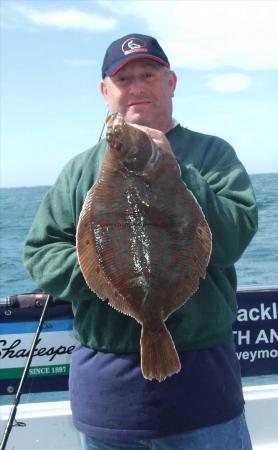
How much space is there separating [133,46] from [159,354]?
1331 millimetres

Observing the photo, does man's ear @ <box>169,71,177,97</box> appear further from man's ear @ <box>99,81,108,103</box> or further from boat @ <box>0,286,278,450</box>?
boat @ <box>0,286,278,450</box>

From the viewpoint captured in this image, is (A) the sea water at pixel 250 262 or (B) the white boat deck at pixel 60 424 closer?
(B) the white boat deck at pixel 60 424

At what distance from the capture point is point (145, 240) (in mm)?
2227

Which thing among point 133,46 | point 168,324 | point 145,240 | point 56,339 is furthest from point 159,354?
point 56,339

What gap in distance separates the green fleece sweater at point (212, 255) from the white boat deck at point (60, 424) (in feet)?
6.34

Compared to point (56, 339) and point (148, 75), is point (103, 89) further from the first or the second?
point (56, 339)

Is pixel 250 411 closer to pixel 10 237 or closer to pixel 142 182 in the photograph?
pixel 142 182

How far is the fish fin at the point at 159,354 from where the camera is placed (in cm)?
224

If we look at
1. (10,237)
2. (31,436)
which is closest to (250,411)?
(31,436)

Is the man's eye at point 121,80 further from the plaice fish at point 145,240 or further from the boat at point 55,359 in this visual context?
the boat at point 55,359

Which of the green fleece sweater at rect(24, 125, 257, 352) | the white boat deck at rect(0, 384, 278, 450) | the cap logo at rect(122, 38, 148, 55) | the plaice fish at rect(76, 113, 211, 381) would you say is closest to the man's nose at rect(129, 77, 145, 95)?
the cap logo at rect(122, 38, 148, 55)

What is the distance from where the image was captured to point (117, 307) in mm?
2266

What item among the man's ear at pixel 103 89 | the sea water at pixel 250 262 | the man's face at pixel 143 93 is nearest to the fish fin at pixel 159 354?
the man's face at pixel 143 93

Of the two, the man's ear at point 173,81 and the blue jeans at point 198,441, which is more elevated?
the man's ear at point 173,81
